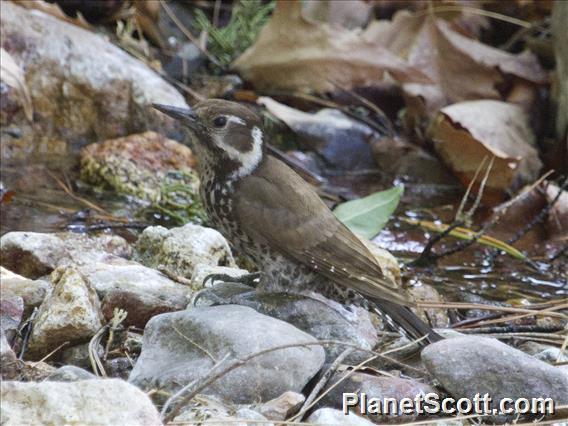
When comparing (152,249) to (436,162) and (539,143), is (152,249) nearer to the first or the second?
(436,162)

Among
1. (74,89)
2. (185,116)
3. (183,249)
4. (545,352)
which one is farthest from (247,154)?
(74,89)

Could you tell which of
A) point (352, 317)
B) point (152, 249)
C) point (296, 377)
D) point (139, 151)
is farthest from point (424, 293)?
point (139, 151)

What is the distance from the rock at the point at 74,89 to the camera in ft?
21.3

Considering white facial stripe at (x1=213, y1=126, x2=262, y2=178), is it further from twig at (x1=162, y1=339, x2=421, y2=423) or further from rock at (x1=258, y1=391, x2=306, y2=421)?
rock at (x1=258, y1=391, x2=306, y2=421)

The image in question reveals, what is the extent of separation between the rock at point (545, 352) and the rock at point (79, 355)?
167 centimetres

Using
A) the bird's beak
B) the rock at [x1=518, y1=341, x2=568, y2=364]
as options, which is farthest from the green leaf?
the bird's beak

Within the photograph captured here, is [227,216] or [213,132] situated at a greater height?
[213,132]

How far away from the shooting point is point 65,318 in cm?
371

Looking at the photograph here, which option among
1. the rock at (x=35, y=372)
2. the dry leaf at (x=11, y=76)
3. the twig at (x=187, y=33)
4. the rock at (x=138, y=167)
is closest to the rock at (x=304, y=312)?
the rock at (x=35, y=372)

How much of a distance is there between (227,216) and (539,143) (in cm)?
380

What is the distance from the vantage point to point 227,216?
398 centimetres

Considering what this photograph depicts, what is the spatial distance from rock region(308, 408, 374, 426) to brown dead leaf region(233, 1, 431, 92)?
14.0ft

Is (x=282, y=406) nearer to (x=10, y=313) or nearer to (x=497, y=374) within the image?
(x=497, y=374)

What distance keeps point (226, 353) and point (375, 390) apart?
51cm
